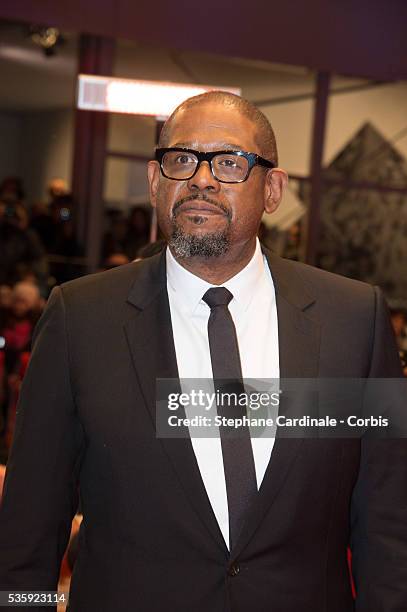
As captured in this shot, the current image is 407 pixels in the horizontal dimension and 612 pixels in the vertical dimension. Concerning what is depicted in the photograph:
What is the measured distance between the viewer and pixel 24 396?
2.14 m

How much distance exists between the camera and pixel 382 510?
219cm

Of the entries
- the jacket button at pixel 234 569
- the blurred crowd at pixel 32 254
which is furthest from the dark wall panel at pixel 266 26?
the jacket button at pixel 234 569

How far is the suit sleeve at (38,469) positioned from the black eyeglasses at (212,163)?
1.35 feet

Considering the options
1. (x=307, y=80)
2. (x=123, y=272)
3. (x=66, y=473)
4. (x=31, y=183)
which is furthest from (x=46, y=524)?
(x=307, y=80)

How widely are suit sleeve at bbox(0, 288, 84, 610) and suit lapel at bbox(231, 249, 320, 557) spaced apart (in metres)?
0.40

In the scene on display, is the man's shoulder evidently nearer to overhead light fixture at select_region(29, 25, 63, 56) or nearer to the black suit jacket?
the black suit jacket

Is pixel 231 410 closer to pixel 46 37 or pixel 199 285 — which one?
pixel 199 285

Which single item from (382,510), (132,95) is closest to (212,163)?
(382,510)

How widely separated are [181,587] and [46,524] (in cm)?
31

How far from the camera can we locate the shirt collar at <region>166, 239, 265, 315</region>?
223 cm

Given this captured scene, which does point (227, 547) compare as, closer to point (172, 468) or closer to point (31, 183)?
point (172, 468)

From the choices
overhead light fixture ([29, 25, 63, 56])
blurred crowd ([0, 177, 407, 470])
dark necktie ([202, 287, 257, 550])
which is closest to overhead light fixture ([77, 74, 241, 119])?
dark necktie ([202, 287, 257, 550])

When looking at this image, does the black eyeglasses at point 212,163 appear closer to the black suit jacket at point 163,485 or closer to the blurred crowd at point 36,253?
the black suit jacket at point 163,485

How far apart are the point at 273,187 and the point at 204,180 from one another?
24 centimetres
